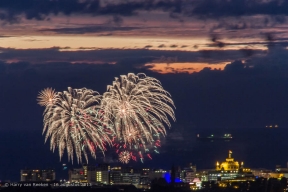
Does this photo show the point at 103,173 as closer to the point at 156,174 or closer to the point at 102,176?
the point at 102,176

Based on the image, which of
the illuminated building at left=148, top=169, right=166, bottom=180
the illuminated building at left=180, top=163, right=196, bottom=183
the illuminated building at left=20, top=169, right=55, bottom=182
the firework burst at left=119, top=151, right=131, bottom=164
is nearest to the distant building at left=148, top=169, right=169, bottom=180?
the illuminated building at left=148, top=169, right=166, bottom=180

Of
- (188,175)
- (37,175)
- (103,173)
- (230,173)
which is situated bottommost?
(37,175)

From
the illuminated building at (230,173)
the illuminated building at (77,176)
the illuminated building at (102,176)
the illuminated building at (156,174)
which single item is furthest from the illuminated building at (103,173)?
the illuminated building at (230,173)

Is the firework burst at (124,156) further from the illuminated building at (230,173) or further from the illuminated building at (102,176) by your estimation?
the illuminated building at (230,173)

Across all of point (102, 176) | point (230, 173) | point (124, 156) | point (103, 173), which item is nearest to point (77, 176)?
point (103, 173)

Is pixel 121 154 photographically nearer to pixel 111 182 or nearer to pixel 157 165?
pixel 111 182

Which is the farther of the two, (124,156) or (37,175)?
(37,175)

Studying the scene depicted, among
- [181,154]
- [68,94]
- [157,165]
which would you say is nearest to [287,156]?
[181,154]

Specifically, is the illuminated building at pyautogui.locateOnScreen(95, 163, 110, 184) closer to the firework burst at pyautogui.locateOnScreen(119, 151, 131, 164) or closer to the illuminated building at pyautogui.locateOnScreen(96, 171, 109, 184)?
the illuminated building at pyautogui.locateOnScreen(96, 171, 109, 184)
